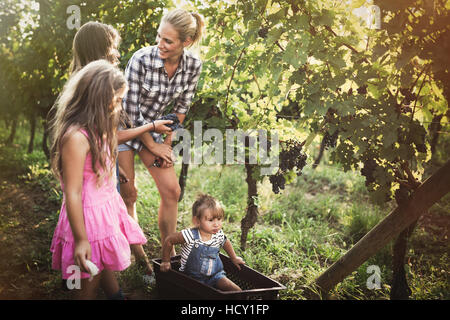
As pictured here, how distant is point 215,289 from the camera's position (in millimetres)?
2369

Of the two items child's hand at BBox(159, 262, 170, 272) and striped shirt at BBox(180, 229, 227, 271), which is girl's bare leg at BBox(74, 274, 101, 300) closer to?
child's hand at BBox(159, 262, 170, 272)

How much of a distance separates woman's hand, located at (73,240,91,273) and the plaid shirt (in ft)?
3.26

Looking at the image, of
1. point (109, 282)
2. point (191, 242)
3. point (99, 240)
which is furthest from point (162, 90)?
point (109, 282)

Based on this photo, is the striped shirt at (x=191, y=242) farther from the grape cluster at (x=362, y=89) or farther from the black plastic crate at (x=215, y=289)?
the grape cluster at (x=362, y=89)

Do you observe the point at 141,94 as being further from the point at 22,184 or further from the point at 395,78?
the point at 22,184

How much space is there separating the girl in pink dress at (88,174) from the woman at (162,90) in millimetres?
577

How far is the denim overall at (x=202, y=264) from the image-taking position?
2668mm

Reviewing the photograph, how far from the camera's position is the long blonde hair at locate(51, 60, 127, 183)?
2.14m

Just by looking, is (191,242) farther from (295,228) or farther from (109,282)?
(295,228)

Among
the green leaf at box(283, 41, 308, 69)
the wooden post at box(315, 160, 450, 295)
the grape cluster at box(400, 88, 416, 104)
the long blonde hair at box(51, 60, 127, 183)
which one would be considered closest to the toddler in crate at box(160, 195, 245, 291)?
the long blonde hair at box(51, 60, 127, 183)

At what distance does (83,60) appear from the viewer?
266 cm

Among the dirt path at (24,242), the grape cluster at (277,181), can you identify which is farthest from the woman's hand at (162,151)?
the dirt path at (24,242)
